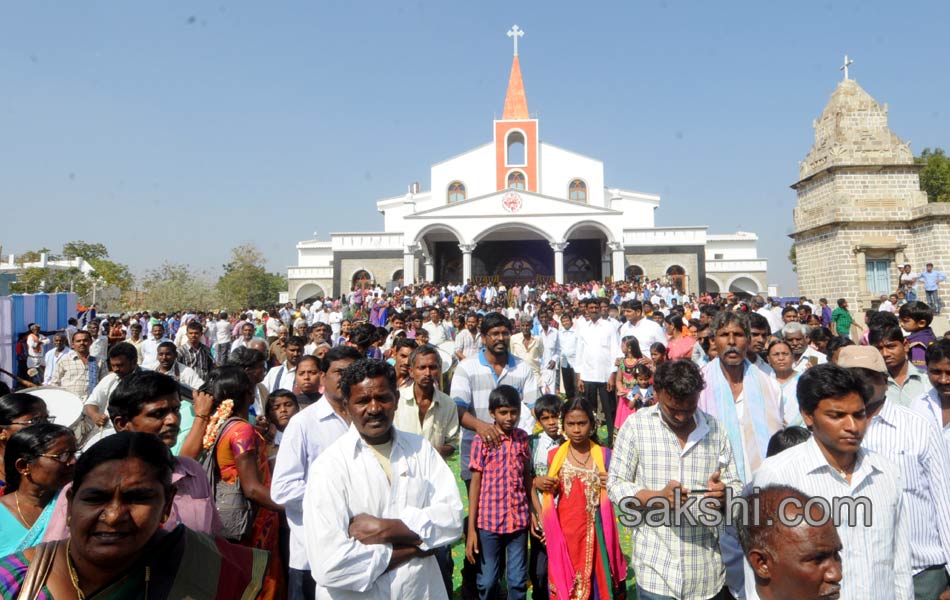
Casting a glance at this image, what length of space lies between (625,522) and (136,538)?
78.5 inches

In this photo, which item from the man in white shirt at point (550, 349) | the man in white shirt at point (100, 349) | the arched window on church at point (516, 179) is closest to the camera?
the man in white shirt at point (100, 349)

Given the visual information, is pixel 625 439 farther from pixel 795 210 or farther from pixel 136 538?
pixel 795 210

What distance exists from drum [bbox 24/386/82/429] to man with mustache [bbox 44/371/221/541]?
155 cm

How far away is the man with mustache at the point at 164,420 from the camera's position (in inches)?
94.3

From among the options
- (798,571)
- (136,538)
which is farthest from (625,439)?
(136,538)

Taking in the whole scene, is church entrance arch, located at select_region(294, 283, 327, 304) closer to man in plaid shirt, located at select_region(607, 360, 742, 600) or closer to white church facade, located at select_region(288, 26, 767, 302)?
white church facade, located at select_region(288, 26, 767, 302)

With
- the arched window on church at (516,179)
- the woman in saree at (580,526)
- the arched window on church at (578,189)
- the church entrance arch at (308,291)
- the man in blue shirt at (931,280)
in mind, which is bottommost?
the woman in saree at (580,526)

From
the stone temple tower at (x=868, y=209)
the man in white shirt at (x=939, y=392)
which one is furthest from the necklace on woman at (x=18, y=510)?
the stone temple tower at (x=868, y=209)

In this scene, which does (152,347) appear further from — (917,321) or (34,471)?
(917,321)

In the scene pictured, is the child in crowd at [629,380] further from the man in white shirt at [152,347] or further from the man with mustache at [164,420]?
the man in white shirt at [152,347]

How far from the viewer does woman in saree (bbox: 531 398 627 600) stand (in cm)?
336

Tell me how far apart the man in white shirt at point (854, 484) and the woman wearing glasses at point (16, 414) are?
141 inches

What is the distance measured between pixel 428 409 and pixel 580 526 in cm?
120

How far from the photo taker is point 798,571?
1.70m
